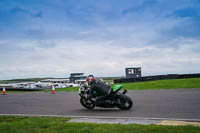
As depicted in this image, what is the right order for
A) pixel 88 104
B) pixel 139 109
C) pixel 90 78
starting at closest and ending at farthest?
pixel 139 109 → pixel 90 78 → pixel 88 104

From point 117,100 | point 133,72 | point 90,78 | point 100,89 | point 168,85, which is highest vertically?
point 133,72

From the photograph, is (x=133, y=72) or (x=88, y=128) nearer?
(x=88, y=128)

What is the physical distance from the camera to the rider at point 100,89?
9.69m

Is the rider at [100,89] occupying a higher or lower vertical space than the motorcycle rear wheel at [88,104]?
higher

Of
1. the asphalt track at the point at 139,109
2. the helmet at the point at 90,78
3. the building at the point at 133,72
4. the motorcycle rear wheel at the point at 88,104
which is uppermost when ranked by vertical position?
the building at the point at 133,72

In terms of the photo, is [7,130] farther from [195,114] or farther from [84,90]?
[195,114]

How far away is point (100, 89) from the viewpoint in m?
9.81

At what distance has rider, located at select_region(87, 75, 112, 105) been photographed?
969 centimetres

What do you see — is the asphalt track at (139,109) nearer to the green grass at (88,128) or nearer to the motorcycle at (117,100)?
the motorcycle at (117,100)

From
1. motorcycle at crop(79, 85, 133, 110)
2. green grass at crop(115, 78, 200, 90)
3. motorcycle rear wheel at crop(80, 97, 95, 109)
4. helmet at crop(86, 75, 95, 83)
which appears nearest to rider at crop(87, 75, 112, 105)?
helmet at crop(86, 75, 95, 83)

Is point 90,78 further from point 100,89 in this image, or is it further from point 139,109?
point 139,109

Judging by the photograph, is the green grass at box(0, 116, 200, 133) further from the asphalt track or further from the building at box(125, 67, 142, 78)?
the building at box(125, 67, 142, 78)

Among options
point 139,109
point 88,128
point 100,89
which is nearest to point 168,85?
point 139,109

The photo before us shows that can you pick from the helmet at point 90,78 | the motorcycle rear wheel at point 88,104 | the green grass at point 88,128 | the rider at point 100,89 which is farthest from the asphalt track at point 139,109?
the green grass at point 88,128
